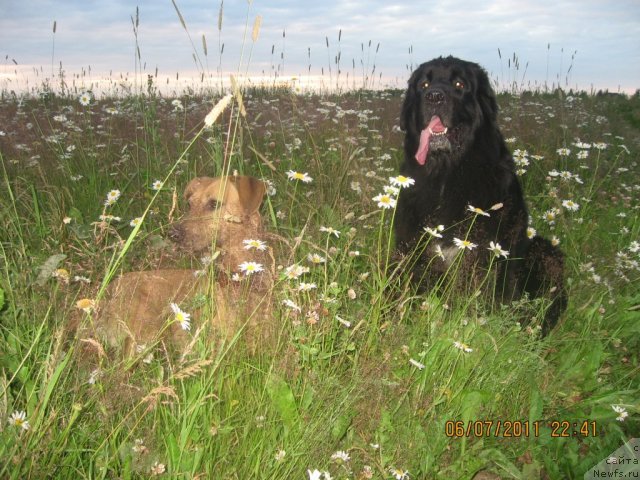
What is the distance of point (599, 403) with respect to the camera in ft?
8.63

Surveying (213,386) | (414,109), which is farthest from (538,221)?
(213,386)

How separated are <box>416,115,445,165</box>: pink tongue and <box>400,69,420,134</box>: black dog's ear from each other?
14 cm

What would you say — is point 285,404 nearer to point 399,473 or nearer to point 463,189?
point 399,473

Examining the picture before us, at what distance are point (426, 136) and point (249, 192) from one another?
4.09 ft

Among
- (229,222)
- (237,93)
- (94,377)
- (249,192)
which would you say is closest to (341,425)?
(94,377)

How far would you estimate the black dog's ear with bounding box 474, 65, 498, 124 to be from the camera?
12.2ft

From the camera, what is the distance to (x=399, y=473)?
1877 mm

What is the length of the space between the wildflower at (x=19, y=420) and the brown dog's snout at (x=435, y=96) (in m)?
2.78

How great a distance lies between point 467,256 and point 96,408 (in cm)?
206

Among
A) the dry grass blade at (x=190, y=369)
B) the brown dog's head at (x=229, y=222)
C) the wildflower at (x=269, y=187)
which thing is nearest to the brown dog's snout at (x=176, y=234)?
the brown dog's head at (x=229, y=222)

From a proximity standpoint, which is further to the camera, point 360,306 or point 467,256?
point 467,256

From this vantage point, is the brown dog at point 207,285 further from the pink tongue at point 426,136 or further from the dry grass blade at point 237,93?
the pink tongue at point 426,136

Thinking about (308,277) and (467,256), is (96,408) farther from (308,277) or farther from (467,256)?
(467,256)

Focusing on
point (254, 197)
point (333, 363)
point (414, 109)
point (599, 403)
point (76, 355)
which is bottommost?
point (599, 403)
